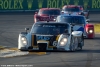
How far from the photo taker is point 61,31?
70.3ft

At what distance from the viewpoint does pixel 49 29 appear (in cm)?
2148

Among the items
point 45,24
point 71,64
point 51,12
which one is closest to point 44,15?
point 51,12

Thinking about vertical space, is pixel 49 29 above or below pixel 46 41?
above

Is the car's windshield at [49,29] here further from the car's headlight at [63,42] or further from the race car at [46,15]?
the race car at [46,15]

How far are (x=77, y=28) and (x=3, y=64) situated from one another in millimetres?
11083

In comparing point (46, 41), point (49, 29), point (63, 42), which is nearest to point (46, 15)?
point (49, 29)

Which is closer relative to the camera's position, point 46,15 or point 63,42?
point 63,42

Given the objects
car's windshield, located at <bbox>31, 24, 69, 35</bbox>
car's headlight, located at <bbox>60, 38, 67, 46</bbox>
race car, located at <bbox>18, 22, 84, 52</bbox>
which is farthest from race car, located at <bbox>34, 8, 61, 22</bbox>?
car's headlight, located at <bbox>60, 38, 67, 46</bbox>

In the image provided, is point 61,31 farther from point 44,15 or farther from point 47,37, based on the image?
point 44,15

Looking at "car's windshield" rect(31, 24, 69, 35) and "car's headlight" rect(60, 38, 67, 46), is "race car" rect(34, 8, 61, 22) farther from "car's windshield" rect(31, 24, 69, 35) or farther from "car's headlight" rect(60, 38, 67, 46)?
"car's headlight" rect(60, 38, 67, 46)

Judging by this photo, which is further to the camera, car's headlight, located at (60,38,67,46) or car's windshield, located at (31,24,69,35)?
car's windshield, located at (31,24,69,35)

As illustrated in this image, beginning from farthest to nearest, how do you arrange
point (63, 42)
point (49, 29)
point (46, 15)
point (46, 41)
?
point (46, 15), point (49, 29), point (63, 42), point (46, 41)

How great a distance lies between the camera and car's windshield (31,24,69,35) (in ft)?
69.9

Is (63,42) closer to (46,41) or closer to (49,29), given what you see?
(46,41)
